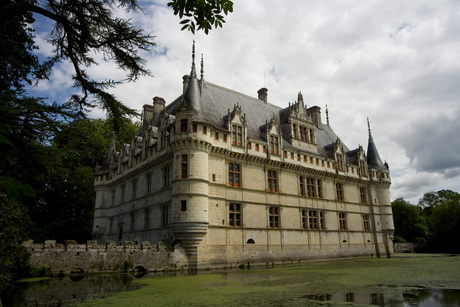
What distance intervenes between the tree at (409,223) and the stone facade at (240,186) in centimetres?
2211

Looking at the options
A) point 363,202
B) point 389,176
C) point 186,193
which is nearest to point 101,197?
point 186,193

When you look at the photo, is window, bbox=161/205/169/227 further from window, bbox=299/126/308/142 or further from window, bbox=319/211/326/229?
window, bbox=299/126/308/142

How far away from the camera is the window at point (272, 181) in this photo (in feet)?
84.5

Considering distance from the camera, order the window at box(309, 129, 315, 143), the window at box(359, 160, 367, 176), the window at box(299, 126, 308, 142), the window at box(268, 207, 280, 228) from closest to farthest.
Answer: the window at box(268, 207, 280, 228) < the window at box(299, 126, 308, 142) < the window at box(309, 129, 315, 143) < the window at box(359, 160, 367, 176)

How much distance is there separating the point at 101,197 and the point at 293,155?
64.9ft

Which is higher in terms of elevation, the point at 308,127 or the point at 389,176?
the point at 308,127

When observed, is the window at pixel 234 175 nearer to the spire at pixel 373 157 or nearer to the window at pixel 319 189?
the window at pixel 319 189

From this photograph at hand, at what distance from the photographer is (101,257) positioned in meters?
17.8

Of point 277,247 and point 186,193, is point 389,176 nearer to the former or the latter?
point 277,247

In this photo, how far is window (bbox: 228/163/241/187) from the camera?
77.3 ft

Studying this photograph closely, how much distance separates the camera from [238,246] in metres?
22.4

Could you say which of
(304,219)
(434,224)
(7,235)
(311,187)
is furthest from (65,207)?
(434,224)

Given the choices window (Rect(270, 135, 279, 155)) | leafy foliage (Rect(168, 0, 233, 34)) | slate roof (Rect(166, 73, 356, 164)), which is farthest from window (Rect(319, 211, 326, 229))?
leafy foliage (Rect(168, 0, 233, 34))

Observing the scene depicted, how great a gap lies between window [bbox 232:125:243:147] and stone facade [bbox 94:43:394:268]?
0.27 ft
